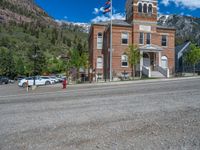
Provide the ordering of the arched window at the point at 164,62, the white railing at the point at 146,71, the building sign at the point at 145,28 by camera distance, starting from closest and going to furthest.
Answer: the white railing at the point at 146,71 → the building sign at the point at 145,28 → the arched window at the point at 164,62

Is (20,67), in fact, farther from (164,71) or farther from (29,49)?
(164,71)

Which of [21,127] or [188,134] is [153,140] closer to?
[188,134]

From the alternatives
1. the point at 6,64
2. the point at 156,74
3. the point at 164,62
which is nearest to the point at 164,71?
the point at 156,74

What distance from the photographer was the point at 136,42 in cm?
4053

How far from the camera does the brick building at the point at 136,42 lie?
40156 millimetres

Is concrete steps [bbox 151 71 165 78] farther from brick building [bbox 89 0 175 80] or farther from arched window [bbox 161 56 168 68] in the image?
arched window [bbox 161 56 168 68]

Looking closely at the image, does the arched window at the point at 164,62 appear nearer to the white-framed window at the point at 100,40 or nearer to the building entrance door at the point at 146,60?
the building entrance door at the point at 146,60

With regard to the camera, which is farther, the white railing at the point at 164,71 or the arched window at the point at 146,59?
the arched window at the point at 146,59

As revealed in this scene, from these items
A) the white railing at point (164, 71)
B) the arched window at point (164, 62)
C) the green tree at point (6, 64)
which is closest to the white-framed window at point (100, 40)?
the white railing at point (164, 71)

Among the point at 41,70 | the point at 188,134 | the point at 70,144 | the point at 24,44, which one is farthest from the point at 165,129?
the point at 24,44

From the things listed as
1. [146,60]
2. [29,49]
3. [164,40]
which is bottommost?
[146,60]

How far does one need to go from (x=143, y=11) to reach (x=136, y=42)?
5409 millimetres

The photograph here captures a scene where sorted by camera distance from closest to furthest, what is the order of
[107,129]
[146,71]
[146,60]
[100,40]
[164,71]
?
[107,129] → [146,71] → [164,71] → [100,40] → [146,60]

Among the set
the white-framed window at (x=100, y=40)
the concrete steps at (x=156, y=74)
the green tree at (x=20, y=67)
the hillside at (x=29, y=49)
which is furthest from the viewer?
the green tree at (x=20, y=67)
